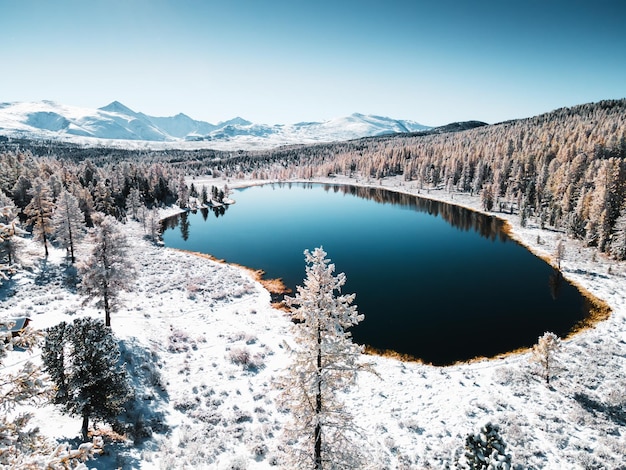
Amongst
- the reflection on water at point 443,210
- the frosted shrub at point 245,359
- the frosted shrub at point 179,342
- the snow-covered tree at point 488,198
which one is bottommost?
the frosted shrub at point 179,342

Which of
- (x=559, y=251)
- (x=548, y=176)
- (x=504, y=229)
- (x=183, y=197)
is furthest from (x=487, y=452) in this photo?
(x=183, y=197)

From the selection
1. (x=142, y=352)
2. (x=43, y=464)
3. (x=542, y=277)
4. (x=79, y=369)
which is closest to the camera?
(x=43, y=464)

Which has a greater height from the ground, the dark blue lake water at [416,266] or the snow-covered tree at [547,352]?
the snow-covered tree at [547,352]

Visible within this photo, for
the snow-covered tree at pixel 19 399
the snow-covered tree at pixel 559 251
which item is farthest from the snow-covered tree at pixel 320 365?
the snow-covered tree at pixel 559 251

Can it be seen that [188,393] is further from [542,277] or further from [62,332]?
[542,277]

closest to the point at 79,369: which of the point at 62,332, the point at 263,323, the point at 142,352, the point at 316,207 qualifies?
the point at 62,332

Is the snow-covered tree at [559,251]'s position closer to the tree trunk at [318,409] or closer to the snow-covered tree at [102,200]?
the tree trunk at [318,409]

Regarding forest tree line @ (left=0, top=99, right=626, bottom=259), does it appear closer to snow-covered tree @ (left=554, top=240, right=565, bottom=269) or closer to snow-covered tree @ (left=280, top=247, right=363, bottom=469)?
snow-covered tree @ (left=554, top=240, right=565, bottom=269)

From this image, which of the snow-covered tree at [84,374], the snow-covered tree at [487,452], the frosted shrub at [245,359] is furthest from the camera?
the frosted shrub at [245,359]
